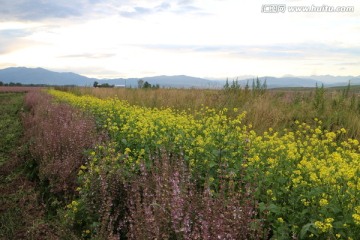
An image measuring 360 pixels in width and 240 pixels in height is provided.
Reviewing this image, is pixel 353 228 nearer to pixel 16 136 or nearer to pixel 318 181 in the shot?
pixel 318 181

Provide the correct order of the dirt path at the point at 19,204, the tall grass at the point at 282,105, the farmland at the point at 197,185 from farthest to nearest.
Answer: the tall grass at the point at 282,105
the dirt path at the point at 19,204
the farmland at the point at 197,185

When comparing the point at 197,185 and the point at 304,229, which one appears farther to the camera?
the point at 197,185

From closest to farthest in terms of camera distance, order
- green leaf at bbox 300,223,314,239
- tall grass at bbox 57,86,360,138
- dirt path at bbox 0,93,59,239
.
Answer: green leaf at bbox 300,223,314,239, dirt path at bbox 0,93,59,239, tall grass at bbox 57,86,360,138

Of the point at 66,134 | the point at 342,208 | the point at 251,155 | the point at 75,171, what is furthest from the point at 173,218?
the point at 66,134

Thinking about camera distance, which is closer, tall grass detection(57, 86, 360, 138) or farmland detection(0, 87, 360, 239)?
farmland detection(0, 87, 360, 239)

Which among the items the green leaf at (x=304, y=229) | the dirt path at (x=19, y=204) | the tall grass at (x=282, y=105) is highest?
the tall grass at (x=282, y=105)

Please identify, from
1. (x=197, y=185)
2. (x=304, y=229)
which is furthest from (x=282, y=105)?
(x=304, y=229)

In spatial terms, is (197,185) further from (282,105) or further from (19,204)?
(282,105)

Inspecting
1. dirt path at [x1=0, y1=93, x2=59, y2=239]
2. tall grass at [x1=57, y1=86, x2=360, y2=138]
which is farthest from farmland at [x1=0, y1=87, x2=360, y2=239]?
tall grass at [x1=57, y1=86, x2=360, y2=138]

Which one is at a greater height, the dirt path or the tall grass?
the tall grass

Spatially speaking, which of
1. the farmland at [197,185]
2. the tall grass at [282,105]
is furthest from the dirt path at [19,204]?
the tall grass at [282,105]

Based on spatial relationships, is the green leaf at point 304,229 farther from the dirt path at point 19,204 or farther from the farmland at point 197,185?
the dirt path at point 19,204

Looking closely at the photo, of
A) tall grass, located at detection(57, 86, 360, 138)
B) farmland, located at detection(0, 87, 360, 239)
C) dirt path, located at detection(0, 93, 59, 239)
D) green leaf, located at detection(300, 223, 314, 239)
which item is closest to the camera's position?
green leaf, located at detection(300, 223, 314, 239)

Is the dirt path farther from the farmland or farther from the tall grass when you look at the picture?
the tall grass
